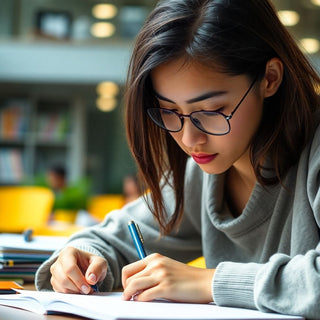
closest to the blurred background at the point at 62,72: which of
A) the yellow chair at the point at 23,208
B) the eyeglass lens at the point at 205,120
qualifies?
the yellow chair at the point at 23,208

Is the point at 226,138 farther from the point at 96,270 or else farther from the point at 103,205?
the point at 103,205

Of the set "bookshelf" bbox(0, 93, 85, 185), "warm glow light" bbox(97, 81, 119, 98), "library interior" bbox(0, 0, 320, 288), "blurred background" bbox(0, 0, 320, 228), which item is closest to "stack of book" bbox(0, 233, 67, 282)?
"library interior" bbox(0, 0, 320, 288)

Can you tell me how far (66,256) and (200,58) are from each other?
43 centimetres

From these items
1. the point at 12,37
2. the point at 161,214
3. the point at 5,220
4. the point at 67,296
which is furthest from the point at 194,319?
the point at 12,37

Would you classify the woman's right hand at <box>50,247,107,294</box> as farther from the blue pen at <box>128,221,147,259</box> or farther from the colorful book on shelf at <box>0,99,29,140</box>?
the colorful book on shelf at <box>0,99,29,140</box>

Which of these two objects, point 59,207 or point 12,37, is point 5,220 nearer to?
point 59,207

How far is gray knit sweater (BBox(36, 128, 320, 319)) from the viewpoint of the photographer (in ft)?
3.12

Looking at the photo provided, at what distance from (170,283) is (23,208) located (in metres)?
4.28

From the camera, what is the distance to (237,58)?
44.4 inches

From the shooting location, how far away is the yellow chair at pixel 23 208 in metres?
4.91

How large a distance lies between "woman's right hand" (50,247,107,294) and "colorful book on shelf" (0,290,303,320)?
0.17ft

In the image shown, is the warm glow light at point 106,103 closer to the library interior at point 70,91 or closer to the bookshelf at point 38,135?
the library interior at point 70,91

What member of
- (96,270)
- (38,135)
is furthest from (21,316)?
(38,135)

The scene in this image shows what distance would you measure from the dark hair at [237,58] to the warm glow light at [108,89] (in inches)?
300
